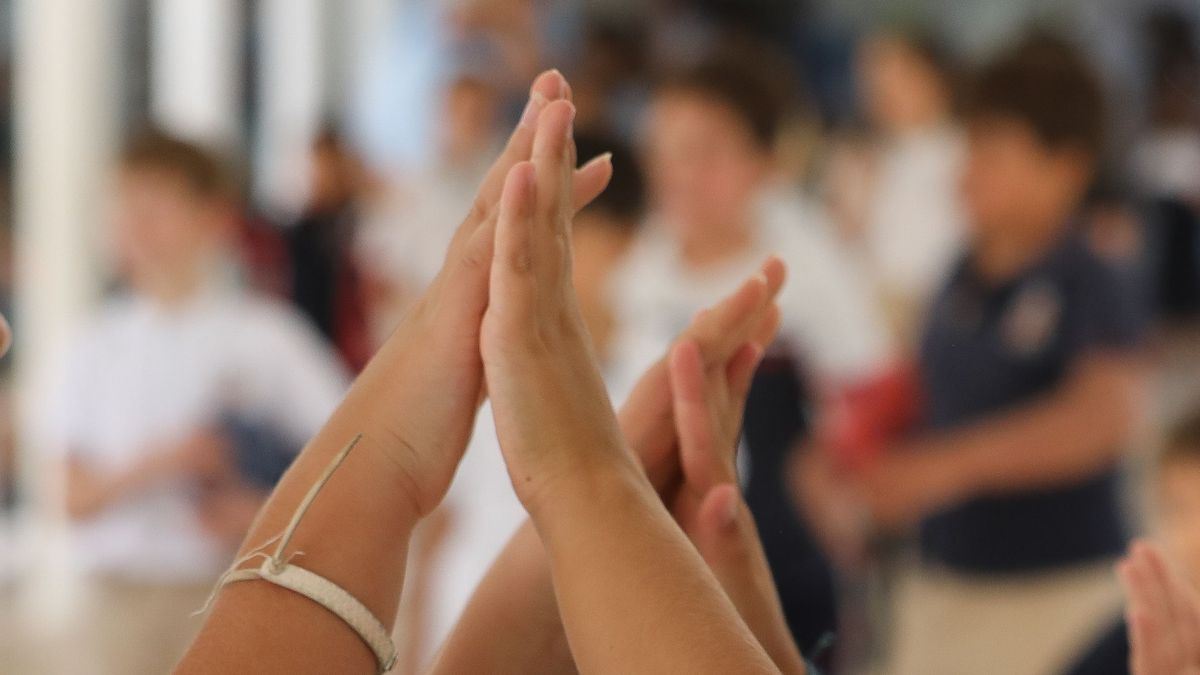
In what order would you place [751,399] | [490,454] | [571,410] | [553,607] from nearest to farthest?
[571,410] → [553,607] → [490,454] → [751,399]

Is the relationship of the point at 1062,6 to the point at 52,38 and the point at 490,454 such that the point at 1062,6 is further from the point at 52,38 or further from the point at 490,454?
the point at 490,454

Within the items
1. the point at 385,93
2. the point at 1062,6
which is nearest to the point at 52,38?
the point at 385,93

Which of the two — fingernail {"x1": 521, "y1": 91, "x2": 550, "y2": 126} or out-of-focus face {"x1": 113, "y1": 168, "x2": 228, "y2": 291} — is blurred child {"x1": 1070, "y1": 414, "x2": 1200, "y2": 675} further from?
out-of-focus face {"x1": 113, "y1": 168, "x2": 228, "y2": 291}

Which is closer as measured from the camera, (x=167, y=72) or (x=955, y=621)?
(x=955, y=621)

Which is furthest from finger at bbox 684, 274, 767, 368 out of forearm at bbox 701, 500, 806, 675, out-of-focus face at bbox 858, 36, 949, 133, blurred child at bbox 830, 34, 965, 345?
out-of-focus face at bbox 858, 36, 949, 133

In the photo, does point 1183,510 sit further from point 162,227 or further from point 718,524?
point 162,227

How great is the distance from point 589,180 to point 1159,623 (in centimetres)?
44

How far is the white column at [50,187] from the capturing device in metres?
3.75

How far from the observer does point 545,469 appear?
29.7 inches

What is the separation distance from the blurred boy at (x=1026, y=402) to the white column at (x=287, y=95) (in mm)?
2794

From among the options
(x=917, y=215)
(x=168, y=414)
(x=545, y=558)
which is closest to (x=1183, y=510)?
(x=545, y=558)

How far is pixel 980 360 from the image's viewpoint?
2.09 meters

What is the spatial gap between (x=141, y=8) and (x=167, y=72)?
0.74ft

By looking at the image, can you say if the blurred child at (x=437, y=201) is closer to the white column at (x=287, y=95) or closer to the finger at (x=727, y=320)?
the white column at (x=287, y=95)
